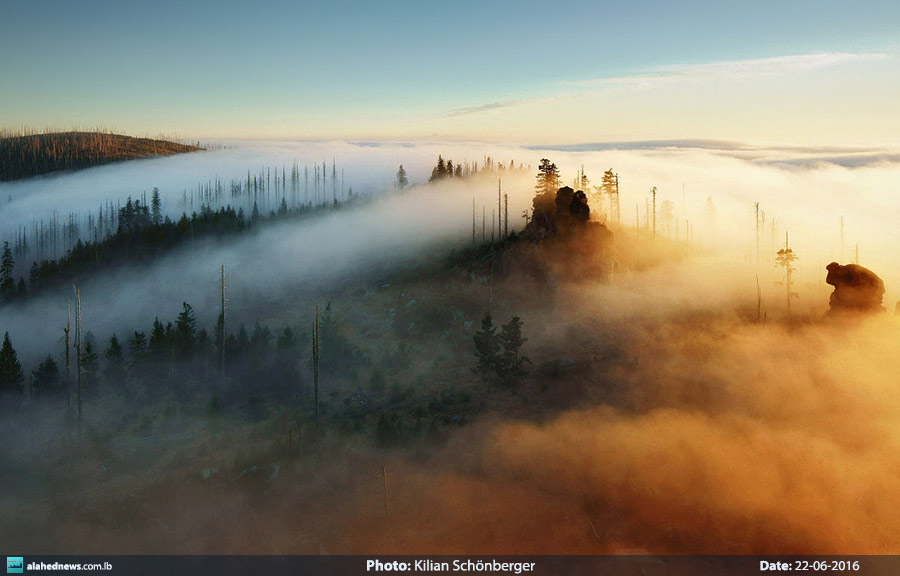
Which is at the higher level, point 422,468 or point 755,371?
point 755,371

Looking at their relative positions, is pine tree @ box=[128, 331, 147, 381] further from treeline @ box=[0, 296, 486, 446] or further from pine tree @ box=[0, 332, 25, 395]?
pine tree @ box=[0, 332, 25, 395]

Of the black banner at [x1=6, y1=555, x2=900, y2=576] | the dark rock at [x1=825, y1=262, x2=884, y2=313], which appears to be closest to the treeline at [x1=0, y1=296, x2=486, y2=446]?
the black banner at [x1=6, y1=555, x2=900, y2=576]

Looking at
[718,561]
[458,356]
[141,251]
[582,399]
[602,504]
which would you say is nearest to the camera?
[718,561]

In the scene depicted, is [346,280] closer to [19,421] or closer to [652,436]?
[19,421]

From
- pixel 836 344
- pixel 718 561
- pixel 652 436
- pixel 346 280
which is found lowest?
pixel 718 561

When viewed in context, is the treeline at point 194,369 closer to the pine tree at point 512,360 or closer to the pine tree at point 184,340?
the pine tree at point 184,340

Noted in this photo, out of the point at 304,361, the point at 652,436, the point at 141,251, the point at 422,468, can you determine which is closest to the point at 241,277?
the point at 141,251

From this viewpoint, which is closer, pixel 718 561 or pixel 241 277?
pixel 718 561

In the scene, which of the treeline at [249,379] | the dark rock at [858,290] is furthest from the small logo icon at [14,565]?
the dark rock at [858,290]

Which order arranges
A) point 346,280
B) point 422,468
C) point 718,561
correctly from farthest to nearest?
1. point 346,280
2. point 422,468
3. point 718,561

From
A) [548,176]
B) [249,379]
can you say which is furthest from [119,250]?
[548,176]
